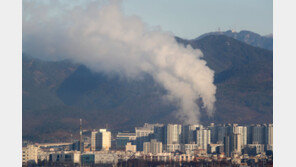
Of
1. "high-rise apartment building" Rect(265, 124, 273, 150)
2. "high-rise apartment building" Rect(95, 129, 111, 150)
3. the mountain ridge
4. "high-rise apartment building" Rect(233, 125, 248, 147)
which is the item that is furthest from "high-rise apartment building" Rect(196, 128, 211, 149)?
"high-rise apartment building" Rect(95, 129, 111, 150)

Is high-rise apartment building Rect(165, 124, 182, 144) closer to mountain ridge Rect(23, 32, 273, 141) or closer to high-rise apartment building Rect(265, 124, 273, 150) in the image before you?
mountain ridge Rect(23, 32, 273, 141)

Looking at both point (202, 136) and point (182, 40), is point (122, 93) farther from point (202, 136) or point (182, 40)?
point (202, 136)

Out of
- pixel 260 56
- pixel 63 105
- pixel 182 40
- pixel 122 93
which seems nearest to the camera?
pixel 63 105

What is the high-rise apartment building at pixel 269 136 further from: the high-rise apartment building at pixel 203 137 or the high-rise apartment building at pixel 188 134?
the high-rise apartment building at pixel 188 134

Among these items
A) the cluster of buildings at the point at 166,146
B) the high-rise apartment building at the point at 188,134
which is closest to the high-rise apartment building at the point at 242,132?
the cluster of buildings at the point at 166,146

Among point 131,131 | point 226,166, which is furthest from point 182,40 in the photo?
point 226,166

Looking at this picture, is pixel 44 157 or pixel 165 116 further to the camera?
pixel 165 116

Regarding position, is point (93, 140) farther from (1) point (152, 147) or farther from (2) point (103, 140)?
(1) point (152, 147)

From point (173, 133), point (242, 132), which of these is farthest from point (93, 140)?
point (242, 132)

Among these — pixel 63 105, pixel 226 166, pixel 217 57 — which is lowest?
pixel 226 166
